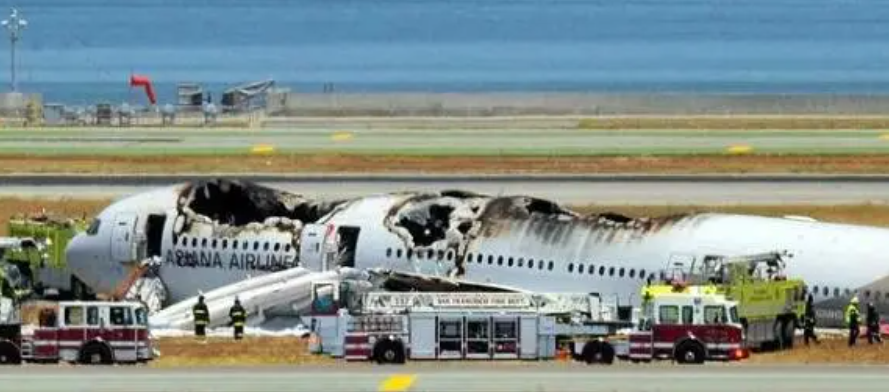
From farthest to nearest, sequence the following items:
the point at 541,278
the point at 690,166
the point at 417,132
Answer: the point at 417,132
the point at 690,166
the point at 541,278

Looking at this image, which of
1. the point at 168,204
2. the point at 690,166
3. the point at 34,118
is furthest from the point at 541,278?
the point at 34,118

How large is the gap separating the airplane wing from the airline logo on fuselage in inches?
144

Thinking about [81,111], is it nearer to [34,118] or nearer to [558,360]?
[34,118]

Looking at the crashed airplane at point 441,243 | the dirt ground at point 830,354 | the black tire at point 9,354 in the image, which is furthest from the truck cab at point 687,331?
the black tire at point 9,354

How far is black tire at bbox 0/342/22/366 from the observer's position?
56.5 meters

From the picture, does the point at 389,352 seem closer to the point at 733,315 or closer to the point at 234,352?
the point at 234,352

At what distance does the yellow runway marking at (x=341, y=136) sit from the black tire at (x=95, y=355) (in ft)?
229

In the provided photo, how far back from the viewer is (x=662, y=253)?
227 ft

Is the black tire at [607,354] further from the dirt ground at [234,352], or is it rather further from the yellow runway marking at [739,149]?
the yellow runway marking at [739,149]

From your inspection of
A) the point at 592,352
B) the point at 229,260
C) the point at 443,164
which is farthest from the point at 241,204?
the point at 443,164

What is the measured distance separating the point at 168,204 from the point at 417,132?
5924 cm

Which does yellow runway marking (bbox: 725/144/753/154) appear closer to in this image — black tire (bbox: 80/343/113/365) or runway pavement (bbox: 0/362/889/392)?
runway pavement (bbox: 0/362/889/392)

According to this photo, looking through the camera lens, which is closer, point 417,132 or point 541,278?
point 541,278

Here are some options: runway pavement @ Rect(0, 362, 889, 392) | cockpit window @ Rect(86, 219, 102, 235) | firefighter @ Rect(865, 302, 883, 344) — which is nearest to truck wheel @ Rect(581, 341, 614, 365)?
runway pavement @ Rect(0, 362, 889, 392)
